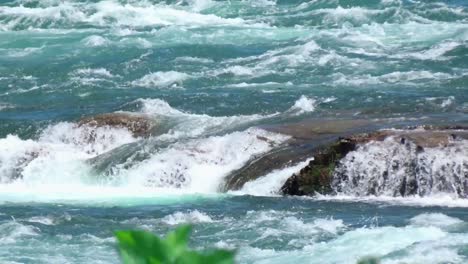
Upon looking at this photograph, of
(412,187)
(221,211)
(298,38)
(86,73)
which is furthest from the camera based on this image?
(298,38)

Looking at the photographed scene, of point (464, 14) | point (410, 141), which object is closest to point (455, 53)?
point (464, 14)

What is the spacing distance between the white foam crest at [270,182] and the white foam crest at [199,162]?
66 centimetres

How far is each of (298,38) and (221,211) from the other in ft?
52.2

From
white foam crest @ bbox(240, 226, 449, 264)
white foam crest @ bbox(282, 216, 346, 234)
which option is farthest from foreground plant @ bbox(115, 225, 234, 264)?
white foam crest @ bbox(282, 216, 346, 234)

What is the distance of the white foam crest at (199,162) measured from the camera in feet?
46.4

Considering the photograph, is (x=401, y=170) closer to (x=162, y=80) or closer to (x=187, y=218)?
(x=187, y=218)

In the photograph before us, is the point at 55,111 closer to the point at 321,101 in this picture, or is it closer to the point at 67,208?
the point at 321,101

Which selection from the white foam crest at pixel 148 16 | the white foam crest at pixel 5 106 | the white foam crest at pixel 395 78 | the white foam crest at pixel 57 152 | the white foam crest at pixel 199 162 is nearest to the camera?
the white foam crest at pixel 199 162

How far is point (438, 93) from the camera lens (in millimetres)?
18578

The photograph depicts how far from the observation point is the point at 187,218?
11.4 m

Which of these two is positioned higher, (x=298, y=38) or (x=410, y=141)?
(x=298, y=38)

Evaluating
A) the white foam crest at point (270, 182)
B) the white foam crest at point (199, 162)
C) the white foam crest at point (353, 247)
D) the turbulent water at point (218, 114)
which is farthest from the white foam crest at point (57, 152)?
the white foam crest at point (353, 247)

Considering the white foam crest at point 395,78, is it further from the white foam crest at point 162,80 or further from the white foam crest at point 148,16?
the white foam crest at point 148,16

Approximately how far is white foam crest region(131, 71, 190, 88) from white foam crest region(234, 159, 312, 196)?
824 cm
